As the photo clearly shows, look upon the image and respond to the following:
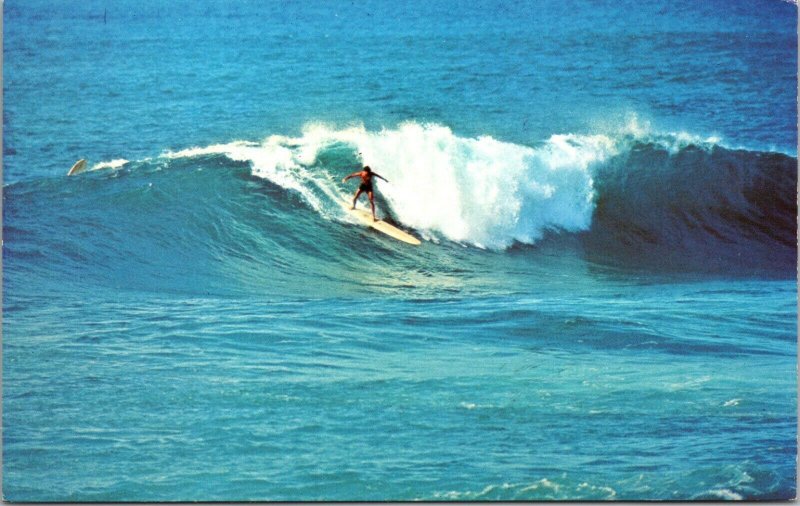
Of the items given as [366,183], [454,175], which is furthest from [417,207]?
[366,183]

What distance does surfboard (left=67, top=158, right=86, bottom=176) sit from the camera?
12.7 m

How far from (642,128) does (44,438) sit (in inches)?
296

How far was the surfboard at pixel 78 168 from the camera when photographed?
1269 centimetres

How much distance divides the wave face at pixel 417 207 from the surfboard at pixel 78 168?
101 millimetres

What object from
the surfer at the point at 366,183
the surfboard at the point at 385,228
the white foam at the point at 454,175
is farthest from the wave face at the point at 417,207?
the surfer at the point at 366,183

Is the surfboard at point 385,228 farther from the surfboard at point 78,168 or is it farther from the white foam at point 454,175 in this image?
the surfboard at point 78,168

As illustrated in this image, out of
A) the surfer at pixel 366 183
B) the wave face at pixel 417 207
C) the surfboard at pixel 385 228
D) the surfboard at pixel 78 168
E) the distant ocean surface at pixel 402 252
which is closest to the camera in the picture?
the distant ocean surface at pixel 402 252

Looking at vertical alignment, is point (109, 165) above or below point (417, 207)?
above

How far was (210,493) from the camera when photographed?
866 cm

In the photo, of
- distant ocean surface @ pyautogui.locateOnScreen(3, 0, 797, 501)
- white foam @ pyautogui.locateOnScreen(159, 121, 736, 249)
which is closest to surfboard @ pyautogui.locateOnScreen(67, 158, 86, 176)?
distant ocean surface @ pyautogui.locateOnScreen(3, 0, 797, 501)

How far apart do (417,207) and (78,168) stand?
355cm

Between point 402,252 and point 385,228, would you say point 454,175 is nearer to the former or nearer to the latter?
point 385,228

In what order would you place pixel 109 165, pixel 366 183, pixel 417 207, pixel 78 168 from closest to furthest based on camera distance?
1. pixel 366 183
2. pixel 78 168
3. pixel 417 207
4. pixel 109 165

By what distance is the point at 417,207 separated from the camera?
42.3ft
